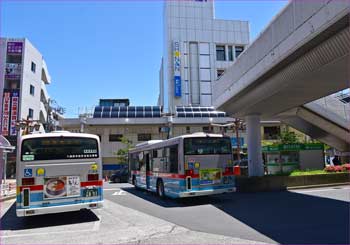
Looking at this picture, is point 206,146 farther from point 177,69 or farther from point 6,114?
point 177,69

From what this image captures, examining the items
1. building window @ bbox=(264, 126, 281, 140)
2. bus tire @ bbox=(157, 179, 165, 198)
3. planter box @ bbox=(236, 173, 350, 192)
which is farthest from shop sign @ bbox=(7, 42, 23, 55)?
building window @ bbox=(264, 126, 281, 140)

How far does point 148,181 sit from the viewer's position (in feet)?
58.7

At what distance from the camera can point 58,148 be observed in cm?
1049

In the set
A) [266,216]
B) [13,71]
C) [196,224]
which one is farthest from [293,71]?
[13,71]

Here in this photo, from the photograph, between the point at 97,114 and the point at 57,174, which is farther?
the point at 97,114

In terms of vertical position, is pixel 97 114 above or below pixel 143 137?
above

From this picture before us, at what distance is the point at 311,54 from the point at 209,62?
48.3m

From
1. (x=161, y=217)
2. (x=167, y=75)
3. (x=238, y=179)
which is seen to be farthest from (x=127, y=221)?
(x=167, y=75)

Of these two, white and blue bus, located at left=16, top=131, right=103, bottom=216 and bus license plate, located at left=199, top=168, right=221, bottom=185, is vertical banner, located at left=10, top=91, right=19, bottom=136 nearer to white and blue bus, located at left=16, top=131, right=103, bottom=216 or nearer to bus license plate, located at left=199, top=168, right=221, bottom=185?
white and blue bus, located at left=16, top=131, right=103, bottom=216

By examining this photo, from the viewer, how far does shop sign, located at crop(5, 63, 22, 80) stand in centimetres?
3767

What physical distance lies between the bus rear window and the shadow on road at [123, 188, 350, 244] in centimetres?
412

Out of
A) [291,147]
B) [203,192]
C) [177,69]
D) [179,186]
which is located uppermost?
[177,69]

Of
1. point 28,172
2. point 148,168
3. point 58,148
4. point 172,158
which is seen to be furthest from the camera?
point 148,168

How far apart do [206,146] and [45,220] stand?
23.1 ft
